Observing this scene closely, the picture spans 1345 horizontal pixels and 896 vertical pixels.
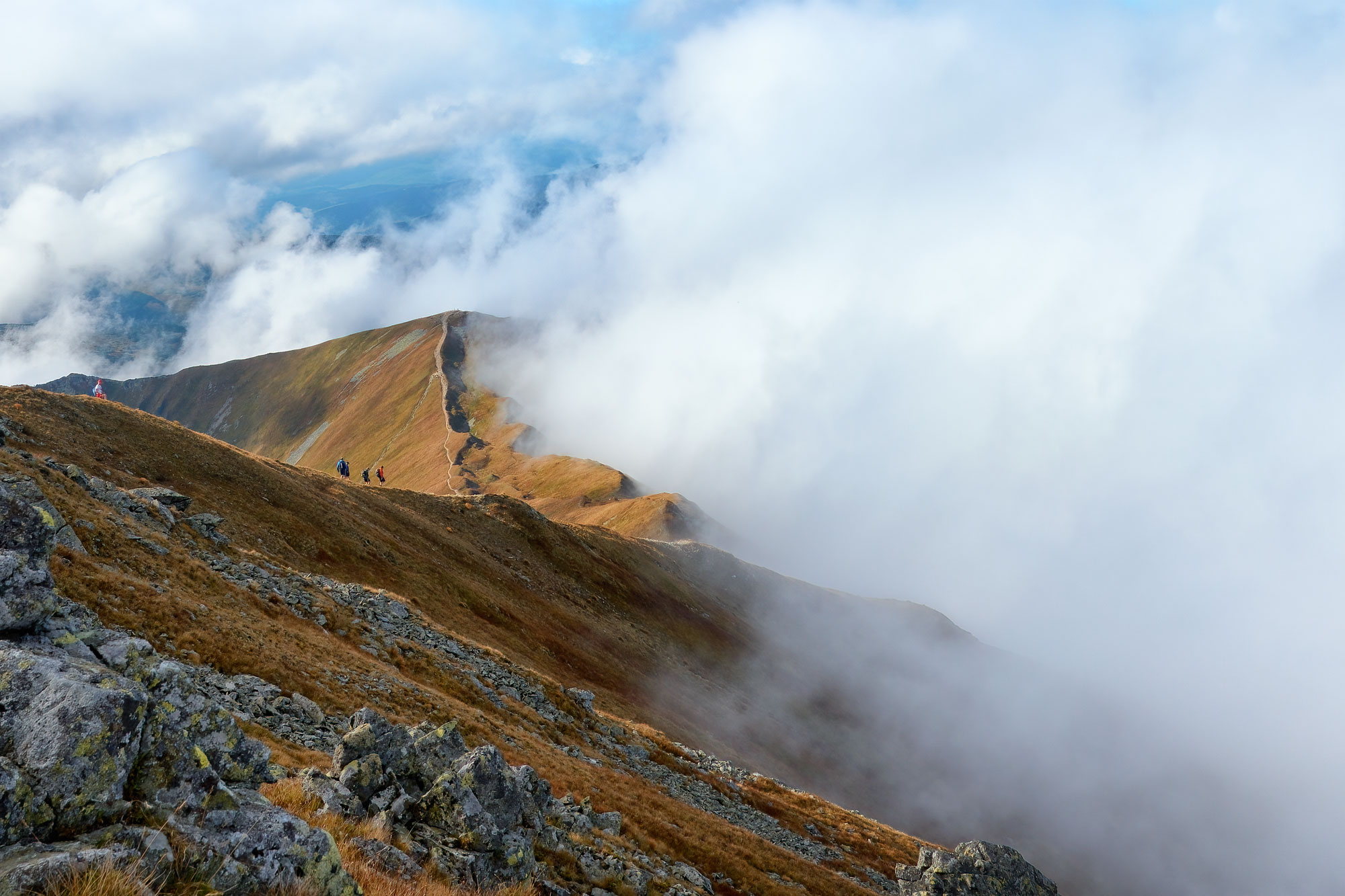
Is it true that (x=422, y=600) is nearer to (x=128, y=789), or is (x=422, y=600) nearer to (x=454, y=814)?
(x=454, y=814)

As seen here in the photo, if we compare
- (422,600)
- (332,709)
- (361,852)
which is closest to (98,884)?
(361,852)

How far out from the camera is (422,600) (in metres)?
58.1

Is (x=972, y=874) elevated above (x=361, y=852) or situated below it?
below

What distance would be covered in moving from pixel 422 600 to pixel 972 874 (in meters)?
44.4

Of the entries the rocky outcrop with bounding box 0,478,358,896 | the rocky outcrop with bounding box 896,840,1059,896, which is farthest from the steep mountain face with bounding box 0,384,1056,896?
the rocky outcrop with bounding box 896,840,1059,896

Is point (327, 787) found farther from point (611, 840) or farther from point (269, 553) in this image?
point (269, 553)

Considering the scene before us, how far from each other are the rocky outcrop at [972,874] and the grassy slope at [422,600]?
5.14m

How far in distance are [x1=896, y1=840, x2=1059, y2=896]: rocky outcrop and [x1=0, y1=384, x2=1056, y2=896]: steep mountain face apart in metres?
0.21

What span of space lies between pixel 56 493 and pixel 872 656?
148 metres

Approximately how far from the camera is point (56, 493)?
102 ft

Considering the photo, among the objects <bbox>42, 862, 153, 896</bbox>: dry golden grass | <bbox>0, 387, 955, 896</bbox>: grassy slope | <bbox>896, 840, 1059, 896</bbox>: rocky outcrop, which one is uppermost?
<bbox>42, 862, 153, 896</bbox>: dry golden grass

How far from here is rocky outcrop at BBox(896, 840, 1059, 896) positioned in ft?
151

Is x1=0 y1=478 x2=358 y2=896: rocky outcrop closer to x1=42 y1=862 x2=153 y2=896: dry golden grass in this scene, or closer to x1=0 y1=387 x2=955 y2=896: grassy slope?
x1=42 y1=862 x2=153 y2=896: dry golden grass

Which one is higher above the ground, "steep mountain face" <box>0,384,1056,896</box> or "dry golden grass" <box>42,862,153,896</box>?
"dry golden grass" <box>42,862,153,896</box>
